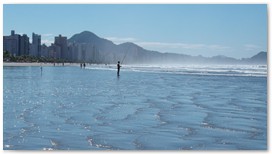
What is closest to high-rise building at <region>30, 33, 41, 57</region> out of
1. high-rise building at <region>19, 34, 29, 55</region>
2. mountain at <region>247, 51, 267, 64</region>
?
high-rise building at <region>19, 34, 29, 55</region>

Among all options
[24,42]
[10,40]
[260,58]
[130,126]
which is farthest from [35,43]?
[260,58]

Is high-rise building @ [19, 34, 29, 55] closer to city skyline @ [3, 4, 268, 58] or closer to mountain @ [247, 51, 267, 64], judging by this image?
city skyline @ [3, 4, 268, 58]

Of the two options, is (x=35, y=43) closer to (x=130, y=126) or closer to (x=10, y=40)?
(x=10, y=40)

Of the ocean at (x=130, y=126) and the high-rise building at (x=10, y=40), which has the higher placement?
the high-rise building at (x=10, y=40)

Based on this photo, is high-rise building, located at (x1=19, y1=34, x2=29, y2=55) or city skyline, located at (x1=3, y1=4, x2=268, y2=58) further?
high-rise building, located at (x1=19, y1=34, x2=29, y2=55)

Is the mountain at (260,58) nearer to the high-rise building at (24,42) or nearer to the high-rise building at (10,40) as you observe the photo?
the high-rise building at (10,40)

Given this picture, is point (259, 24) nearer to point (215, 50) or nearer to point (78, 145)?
point (215, 50)

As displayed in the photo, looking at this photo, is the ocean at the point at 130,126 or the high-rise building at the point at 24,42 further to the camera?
the high-rise building at the point at 24,42

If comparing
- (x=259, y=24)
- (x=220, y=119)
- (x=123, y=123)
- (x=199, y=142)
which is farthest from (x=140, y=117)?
(x=259, y=24)

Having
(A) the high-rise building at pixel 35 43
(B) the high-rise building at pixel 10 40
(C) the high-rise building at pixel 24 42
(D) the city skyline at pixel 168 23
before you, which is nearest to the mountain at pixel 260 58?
(D) the city skyline at pixel 168 23
